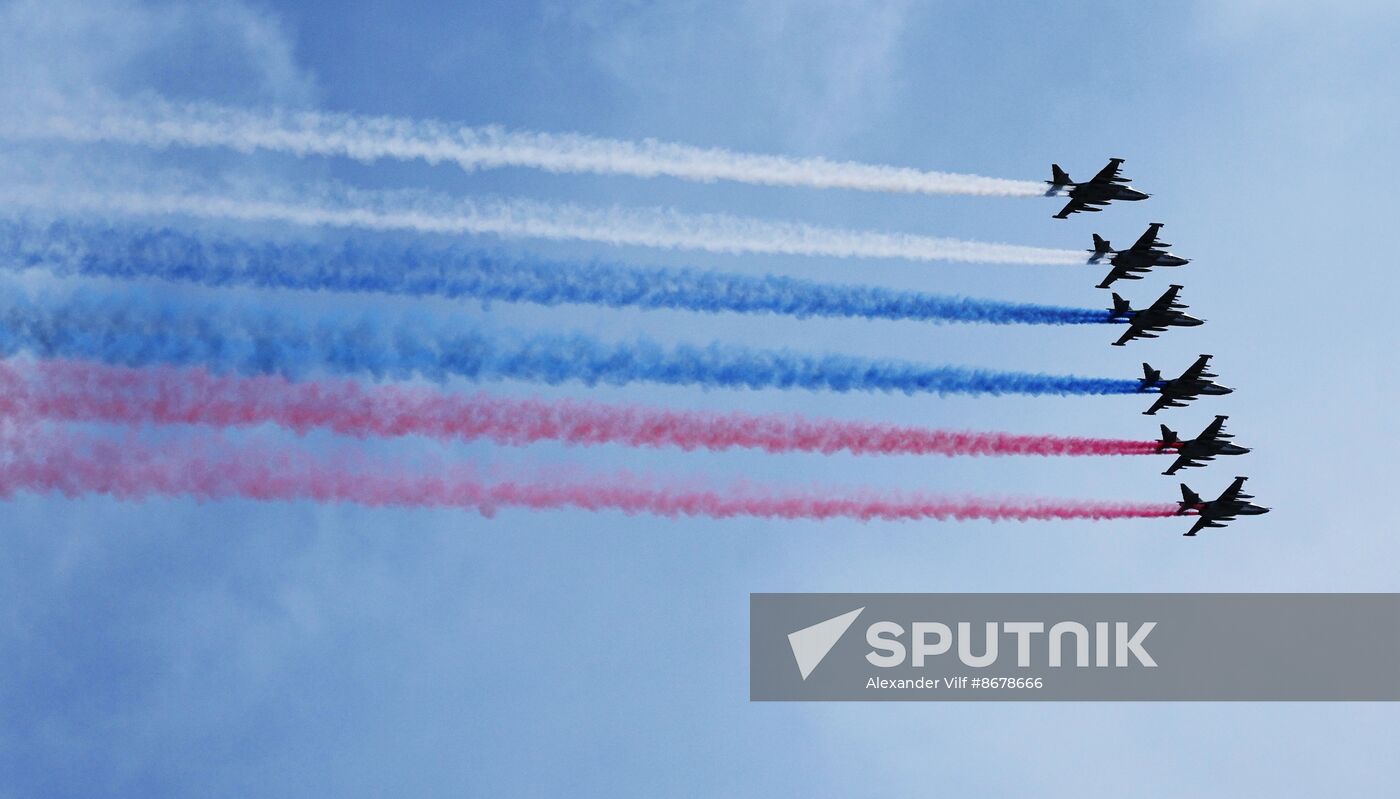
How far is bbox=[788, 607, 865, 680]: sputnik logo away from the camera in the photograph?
197ft

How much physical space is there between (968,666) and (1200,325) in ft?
67.8

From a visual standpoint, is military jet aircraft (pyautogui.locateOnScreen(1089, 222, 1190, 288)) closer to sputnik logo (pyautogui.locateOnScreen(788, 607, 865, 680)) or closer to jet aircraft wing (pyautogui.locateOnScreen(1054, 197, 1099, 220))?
jet aircraft wing (pyautogui.locateOnScreen(1054, 197, 1099, 220))

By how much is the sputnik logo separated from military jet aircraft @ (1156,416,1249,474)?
61.9ft

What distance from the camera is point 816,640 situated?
60.0 meters

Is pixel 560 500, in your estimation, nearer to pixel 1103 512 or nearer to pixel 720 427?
pixel 720 427

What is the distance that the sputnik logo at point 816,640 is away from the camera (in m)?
60.0

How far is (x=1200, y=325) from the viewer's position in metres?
74.8

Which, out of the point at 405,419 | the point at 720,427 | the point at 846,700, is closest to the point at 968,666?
the point at 846,700

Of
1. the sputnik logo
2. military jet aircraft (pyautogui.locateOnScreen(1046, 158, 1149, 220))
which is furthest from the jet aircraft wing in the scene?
the sputnik logo

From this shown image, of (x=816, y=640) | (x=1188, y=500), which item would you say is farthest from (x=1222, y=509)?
(x=816, y=640)

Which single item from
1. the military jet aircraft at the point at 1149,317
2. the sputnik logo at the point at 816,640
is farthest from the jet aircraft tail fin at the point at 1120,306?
the sputnik logo at the point at 816,640

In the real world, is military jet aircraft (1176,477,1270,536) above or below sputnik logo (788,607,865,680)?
above

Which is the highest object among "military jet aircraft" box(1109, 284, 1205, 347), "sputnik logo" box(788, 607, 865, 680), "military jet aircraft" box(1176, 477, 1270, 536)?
"military jet aircraft" box(1109, 284, 1205, 347)

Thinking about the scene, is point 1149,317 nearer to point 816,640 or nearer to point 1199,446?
point 1199,446
